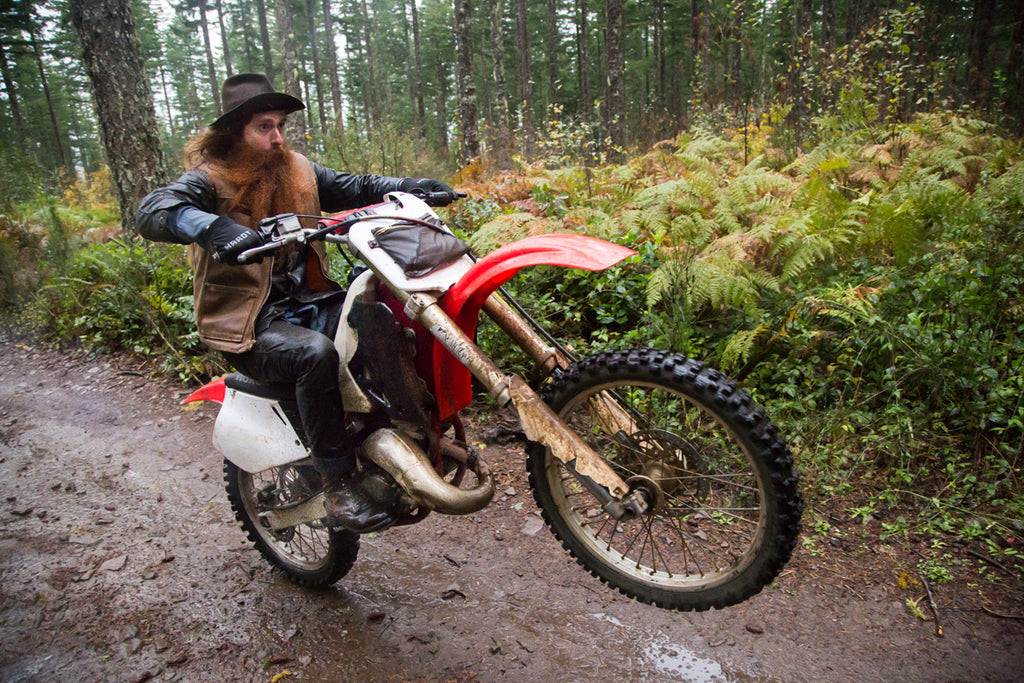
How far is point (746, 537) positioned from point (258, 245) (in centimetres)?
232

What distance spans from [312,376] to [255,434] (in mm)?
670

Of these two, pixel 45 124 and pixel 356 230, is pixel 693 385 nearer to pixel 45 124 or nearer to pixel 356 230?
pixel 356 230

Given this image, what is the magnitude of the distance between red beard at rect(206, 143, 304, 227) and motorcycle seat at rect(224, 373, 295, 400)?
0.81 metres

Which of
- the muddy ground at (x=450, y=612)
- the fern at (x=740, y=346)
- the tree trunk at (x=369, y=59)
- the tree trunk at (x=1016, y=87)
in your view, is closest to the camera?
the muddy ground at (x=450, y=612)

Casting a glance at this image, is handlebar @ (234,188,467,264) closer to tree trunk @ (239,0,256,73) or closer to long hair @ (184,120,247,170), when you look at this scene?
long hair @ (184,120,247,170)

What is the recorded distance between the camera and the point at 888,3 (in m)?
14.4

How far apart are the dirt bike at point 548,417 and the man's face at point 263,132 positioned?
0.73 meters

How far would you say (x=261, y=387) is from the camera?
114 inches

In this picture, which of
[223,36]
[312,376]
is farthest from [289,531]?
[223,36]

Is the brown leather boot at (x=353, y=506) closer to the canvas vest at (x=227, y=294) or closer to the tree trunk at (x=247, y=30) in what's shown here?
the canvas vest at (x=227, y=294)

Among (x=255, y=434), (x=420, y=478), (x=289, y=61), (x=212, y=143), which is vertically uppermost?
(x=289, y=61)

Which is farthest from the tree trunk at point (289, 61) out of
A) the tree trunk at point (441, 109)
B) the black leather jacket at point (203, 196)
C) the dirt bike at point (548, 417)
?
the tree trunk at point (441, 109)

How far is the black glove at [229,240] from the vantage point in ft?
7.38

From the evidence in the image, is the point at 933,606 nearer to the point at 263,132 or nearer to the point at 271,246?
the point at 271,246
